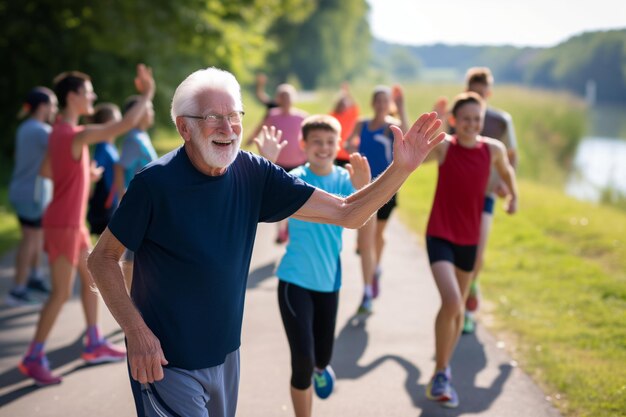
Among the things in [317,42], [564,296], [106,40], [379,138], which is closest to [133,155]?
[379,138]

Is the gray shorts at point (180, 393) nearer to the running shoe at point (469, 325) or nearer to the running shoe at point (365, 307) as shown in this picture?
the running shoe at point (469, 325)

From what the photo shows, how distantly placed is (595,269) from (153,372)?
733cm

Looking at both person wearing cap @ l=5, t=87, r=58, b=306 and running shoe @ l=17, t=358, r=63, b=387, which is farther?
person wearing cap @ l=5, t=87, r=58, b=306

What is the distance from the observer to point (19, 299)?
25.3 feet

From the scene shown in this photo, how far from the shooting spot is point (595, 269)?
9.06 meters

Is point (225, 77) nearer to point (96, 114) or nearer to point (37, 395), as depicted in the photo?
point (37, 395)

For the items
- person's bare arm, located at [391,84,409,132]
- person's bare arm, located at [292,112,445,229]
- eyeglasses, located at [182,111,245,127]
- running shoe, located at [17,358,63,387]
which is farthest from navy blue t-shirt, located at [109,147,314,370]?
person's bare arm, located at [391,84,409,132]

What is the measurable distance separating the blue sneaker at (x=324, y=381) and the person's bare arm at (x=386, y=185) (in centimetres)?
194

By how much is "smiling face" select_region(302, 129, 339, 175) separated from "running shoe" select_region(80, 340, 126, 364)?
245cm

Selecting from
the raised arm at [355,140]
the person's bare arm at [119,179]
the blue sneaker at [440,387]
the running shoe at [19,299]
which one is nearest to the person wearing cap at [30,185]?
the running shoe at [19,299]

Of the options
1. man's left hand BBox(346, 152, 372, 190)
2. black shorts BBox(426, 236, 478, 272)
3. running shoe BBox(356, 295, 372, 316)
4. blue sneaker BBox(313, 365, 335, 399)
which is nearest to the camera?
man's left hand BBox(346, 152, 372, 190)

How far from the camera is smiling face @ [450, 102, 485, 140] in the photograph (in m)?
5.46

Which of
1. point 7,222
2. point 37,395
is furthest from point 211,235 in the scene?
point 7,222

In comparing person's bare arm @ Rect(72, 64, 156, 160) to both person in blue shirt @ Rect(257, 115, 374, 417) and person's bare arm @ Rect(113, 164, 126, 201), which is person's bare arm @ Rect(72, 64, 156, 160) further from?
person's bare arm @ Rect(113, 164, 126, 201)
